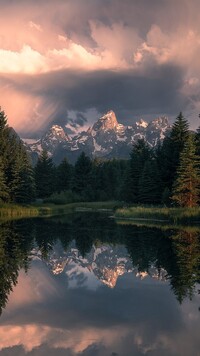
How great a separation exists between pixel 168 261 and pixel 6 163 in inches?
2580

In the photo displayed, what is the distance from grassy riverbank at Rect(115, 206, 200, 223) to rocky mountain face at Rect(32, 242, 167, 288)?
20.5 meters

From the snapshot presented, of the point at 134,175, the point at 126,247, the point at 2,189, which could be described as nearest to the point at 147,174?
the point at 134,175

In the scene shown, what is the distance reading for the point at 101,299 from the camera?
18.1 meters

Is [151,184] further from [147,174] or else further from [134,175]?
[134,175]

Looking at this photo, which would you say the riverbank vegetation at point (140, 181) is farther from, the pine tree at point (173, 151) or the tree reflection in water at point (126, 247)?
the tree reflection in water at point (126, 247)

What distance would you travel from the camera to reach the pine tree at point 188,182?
198 ft

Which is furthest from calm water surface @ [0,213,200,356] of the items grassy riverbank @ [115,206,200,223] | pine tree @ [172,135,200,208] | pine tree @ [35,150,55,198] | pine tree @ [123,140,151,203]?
pine tree @ [35,150,55,198]

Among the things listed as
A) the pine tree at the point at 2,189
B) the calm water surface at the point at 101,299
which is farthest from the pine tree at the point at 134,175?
the calm water surface at the point at 101,299

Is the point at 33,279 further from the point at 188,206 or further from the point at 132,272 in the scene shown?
the point at 188,206

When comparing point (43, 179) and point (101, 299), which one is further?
point (43, 179)

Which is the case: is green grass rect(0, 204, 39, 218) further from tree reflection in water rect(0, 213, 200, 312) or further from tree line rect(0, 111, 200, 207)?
tree reflection in water rect(0, 213, 200, 312)

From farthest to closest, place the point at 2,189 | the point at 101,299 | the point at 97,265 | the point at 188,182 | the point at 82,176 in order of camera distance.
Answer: the point at 82,176
the point at 2,189
the point at 188,182
the point at 97,265
the point at 101,299

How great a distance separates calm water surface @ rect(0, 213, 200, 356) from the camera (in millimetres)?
12453

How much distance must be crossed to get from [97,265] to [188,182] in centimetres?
3583
